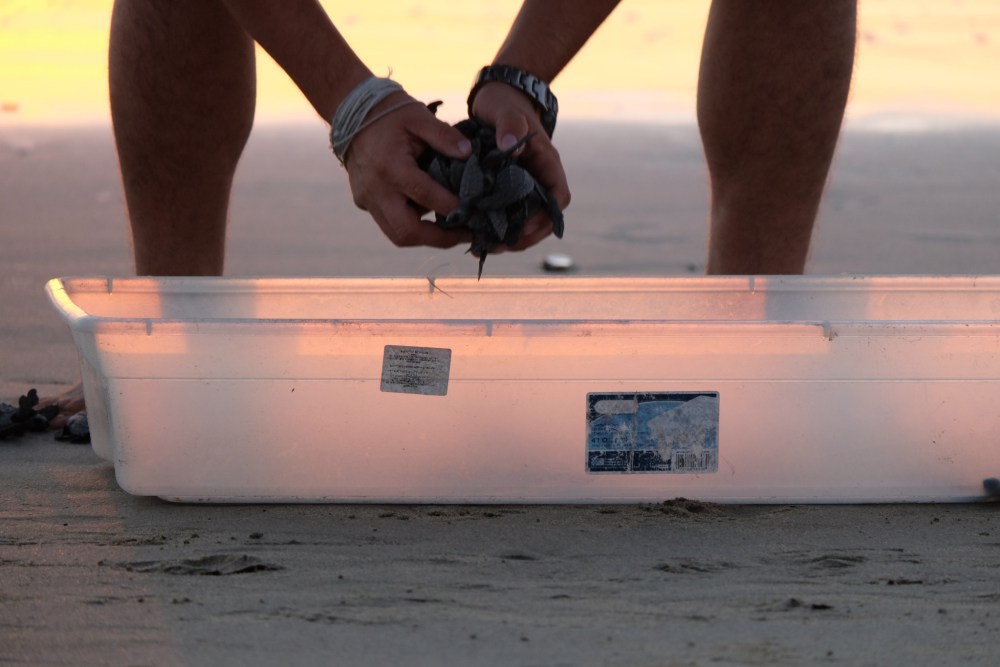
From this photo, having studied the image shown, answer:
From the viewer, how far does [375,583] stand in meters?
Result: 1.61

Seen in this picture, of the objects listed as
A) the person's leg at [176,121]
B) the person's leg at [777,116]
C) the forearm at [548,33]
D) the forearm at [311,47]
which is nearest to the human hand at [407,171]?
the forearm at [311,47]

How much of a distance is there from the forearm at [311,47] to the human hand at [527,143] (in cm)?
20

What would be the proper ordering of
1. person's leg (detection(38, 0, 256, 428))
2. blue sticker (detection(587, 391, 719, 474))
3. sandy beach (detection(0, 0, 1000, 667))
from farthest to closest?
person's leg (detection(38, 0, 256, 428)), blue sticker (detection(587, 391, 719, 474)), sandy beach (detection(0, 0, 1000, 667))

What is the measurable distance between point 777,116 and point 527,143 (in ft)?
3.45

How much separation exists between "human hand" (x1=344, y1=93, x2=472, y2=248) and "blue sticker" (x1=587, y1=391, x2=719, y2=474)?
0.34 meters

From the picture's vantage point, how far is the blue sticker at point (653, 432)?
1.89 meters

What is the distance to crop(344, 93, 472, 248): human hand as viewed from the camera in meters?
1.77

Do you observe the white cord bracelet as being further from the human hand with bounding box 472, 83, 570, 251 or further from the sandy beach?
the sandy beach

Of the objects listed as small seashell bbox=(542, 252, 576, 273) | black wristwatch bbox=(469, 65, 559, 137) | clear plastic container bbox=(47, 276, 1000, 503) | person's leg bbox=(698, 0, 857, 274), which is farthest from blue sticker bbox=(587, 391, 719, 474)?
small seashell bbox=(542, 252, 576, 273)

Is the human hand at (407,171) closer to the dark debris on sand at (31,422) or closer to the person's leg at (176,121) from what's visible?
the dark debris on sand at (31,422)

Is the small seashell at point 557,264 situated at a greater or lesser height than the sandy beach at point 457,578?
greater

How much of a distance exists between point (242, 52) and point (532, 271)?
152 cm

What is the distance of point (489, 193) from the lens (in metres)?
1.77

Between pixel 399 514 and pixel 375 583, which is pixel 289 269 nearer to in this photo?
pixel 399 514
